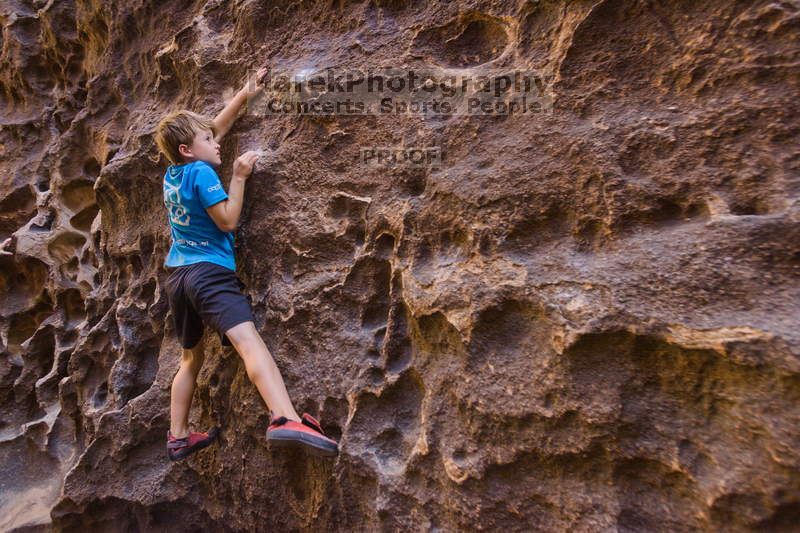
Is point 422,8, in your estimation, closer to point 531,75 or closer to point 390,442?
point 531,75

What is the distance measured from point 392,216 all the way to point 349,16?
0.85 meters

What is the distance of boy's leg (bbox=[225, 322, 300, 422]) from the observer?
1666mm

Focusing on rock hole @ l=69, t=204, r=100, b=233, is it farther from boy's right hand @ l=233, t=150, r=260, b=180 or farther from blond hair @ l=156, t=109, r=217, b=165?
boy's right hand @ l=233, t=150, r=260, b=180

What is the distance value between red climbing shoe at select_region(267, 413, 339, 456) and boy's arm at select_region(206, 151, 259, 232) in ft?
2.25

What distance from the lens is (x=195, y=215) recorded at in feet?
6.13

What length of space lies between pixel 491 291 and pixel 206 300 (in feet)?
3.17

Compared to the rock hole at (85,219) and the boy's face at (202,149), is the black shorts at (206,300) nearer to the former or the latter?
the boy's face at (202,149)

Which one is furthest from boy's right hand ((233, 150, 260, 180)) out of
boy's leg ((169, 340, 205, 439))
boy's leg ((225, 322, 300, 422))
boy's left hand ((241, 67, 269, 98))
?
boy's leg ((169, 340, 205, 439))

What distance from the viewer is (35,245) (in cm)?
310

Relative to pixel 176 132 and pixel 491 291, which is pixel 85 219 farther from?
pixel 491 291

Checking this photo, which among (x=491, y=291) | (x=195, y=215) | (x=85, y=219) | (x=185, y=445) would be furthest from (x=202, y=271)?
(x=85, y=219)

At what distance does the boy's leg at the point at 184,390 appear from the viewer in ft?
6.38

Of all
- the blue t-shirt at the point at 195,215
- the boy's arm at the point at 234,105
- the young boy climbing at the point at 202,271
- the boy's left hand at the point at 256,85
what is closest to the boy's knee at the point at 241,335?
the young boy climbing at the point at 202,271

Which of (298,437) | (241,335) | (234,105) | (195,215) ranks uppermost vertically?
(234,105)
